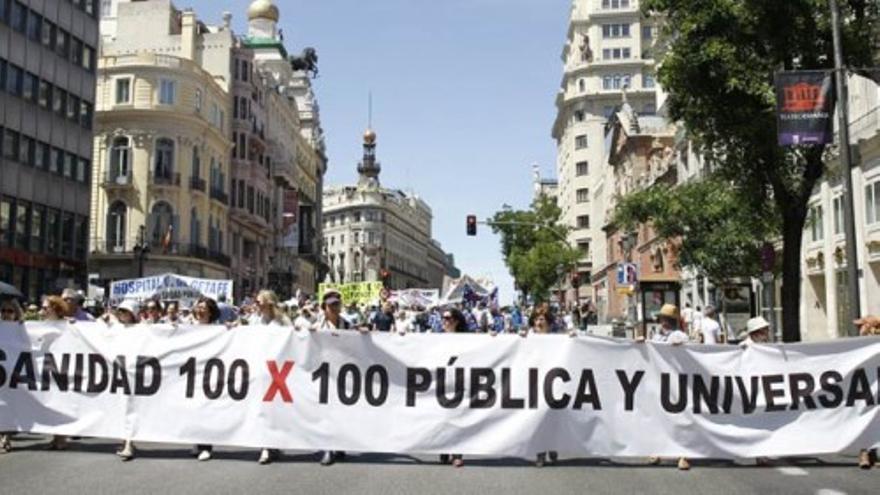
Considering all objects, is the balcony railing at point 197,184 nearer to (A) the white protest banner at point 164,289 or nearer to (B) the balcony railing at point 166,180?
(B) the balcony railing at point 166,180

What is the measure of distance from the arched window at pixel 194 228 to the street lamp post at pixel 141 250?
371cm

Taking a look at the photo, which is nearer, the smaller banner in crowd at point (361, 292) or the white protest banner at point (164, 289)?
the white protest banner at point (164, 289)

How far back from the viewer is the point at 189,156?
200ft

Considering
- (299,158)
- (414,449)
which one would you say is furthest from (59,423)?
(299,158)

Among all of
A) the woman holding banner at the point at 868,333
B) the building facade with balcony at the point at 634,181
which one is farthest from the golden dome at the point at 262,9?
the woman holding banner at the point at 868,333

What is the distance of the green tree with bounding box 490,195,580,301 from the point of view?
77.1 metres

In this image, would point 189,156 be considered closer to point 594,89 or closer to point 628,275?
point 628,275

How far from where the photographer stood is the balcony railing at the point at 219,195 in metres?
64.6

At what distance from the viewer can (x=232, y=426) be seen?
401 inches

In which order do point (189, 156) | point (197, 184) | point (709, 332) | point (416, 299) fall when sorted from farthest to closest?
point (197, 184)
point (189, 156)
point (416, 299)
point (709, 332)

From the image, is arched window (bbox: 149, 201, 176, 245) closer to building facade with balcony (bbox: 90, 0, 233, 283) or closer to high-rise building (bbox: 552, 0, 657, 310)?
building facade with balcony (bbox: 90, 0, 233, 283)

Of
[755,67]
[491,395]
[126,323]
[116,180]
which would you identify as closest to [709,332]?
[755,67]

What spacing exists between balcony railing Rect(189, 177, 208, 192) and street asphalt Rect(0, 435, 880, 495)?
5198cm

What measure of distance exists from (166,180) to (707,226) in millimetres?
37462
